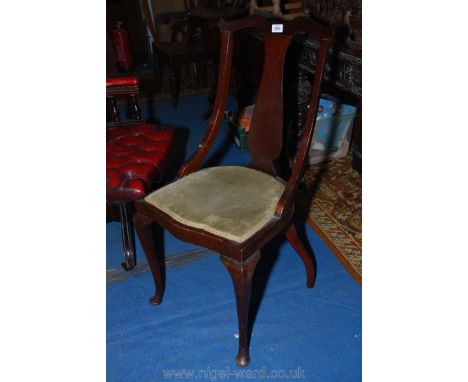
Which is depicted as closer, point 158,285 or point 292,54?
point 158,285

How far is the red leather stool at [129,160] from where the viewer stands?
1758 millimetres

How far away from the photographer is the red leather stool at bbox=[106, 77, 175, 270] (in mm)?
1758

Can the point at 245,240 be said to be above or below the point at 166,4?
below

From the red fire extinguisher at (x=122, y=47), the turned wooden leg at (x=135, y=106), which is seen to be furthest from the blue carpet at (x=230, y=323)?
the red fire extinguisher at (x=122, y=47)

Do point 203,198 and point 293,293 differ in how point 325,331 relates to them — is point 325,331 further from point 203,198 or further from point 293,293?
point 203,198

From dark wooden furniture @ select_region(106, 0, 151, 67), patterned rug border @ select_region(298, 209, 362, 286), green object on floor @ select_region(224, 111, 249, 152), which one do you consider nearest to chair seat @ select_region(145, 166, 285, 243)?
patterned rug border @ select_region(298, 209, 362, 286)

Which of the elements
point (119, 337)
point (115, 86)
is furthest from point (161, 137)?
point (119, 337)

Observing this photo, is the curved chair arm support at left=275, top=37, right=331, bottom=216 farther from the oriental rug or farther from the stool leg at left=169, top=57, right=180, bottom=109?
the stool leg at left=169, top=57, right=180, bottom=109

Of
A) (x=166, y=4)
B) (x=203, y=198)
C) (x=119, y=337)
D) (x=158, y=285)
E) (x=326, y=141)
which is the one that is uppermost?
(x=166, y=4)

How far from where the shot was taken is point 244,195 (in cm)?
151

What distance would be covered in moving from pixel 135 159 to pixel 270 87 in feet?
2.43

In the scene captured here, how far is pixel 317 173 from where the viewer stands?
279 centimetres

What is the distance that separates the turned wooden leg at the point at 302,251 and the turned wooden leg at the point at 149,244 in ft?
1.86

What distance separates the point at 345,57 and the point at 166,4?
439 cm
